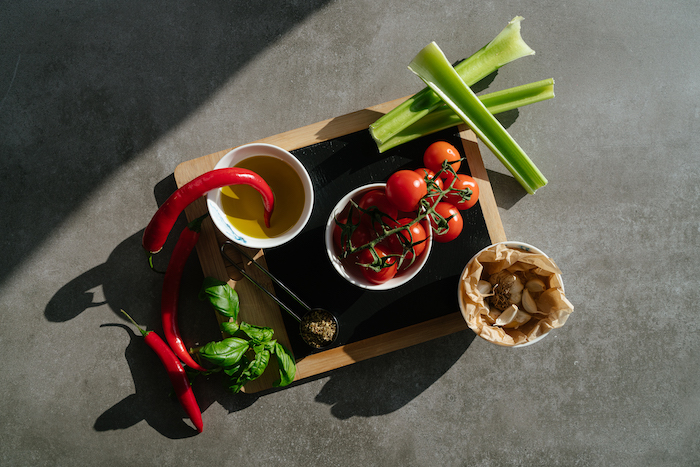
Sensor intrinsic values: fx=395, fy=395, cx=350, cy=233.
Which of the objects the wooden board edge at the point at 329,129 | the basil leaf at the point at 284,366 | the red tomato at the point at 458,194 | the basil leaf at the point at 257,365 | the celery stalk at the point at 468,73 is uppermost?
the wooden board edge at the point at 329,129

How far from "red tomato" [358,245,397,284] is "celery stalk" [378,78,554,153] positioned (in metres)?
0.47

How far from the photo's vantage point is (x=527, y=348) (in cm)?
184

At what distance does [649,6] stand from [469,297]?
5.61 ft

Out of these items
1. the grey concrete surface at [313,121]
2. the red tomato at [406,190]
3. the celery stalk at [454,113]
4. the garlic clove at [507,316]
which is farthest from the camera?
the grey concrete surface at [313,121]

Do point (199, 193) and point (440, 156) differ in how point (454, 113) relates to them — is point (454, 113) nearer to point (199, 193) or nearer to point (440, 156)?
point (440, 156)

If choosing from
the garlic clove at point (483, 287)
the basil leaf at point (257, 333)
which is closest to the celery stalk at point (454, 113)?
the garlic clove at point (483, 287)

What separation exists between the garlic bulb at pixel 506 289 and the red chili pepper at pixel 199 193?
0.91 m

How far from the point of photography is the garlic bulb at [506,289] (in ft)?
4.99

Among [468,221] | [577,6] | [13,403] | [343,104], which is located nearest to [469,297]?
[468,221]

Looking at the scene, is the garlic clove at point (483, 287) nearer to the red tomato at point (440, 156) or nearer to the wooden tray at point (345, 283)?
the wooden tray at point (345, 283)

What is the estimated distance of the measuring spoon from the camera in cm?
156

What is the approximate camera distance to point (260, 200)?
1505 mm

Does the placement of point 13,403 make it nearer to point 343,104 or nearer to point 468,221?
point 343,104

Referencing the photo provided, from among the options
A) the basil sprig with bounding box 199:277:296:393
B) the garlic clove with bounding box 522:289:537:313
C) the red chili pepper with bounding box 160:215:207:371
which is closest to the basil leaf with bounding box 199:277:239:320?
the basil sprig with bounding box 199:277:296:393
